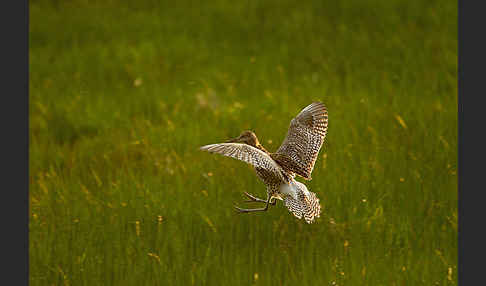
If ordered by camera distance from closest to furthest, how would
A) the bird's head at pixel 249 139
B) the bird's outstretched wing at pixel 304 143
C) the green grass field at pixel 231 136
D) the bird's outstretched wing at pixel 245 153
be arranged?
the bird's outstretched wing at pixel 245 153 → the bird's head at pixel 249 139 → the bird's outstretched wing at pixel 304 143 → the green grass field at pixel 231 136

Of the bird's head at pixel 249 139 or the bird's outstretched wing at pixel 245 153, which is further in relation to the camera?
the bird's head at pixel 249 139

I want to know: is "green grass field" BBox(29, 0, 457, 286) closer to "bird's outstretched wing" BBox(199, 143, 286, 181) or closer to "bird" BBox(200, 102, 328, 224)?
"bird" BBox(200, 102, 328, 224)

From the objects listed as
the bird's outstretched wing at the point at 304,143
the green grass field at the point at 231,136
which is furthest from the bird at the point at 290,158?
the green grass field at the point at 231,136

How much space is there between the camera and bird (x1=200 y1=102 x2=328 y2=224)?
108 inches

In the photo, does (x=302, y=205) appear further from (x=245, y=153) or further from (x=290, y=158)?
(x=245, y=153)

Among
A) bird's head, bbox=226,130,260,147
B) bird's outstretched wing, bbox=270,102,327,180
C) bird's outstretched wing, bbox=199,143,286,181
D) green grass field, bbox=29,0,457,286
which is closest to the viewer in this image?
bird's outstretched wing, bbox=199,143,286,181

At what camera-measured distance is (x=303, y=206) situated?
9.93 ft

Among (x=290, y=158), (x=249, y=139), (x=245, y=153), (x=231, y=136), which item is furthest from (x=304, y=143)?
(x=231, y=136)

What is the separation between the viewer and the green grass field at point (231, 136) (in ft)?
13.1

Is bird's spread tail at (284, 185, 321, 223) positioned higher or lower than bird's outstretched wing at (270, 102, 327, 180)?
lower

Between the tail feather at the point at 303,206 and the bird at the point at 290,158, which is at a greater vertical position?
the bird at the point at 290,158

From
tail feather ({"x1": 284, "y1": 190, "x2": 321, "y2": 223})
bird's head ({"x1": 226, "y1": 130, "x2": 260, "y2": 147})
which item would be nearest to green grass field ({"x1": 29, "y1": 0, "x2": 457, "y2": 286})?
tail feather ({"x1": 284, "y1": 190, "x2": 321, "y2": 223})

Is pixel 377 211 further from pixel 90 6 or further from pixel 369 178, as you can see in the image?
pixel 90 6

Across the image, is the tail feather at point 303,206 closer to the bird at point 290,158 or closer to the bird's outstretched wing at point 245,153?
the bird at point 290,158
